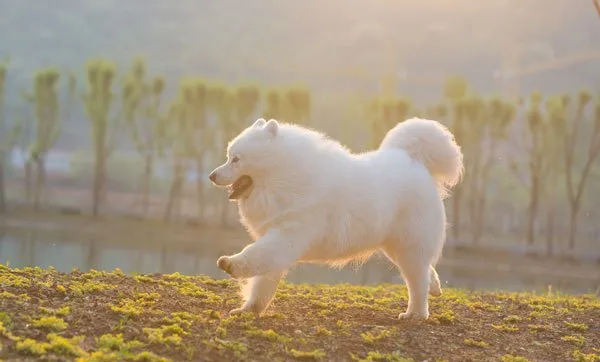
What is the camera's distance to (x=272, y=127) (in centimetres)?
651

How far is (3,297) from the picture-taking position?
607 centimetres

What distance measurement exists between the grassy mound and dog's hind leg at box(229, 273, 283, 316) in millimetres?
124

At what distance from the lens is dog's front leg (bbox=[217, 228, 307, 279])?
19.5 feet

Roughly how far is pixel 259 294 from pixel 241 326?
1.99 ft

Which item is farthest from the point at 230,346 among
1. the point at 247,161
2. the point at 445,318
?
the point at 445,318

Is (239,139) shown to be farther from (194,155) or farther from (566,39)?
(566,39)

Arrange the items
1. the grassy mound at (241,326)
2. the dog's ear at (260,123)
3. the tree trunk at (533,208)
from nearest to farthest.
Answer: the grassy mound at (241,326) < the dog's ear at (260,123) < the tree trunk at (533,208)

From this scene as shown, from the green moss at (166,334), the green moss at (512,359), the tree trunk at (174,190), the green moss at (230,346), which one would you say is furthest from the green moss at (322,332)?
the tree trunk at (174,190)

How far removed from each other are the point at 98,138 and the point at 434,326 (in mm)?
34535

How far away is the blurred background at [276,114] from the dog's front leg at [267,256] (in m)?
8.03

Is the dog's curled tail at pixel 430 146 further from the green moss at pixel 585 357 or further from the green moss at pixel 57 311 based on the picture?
the green moss at pixel 57 311

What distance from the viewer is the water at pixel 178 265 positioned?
1769 centimetres

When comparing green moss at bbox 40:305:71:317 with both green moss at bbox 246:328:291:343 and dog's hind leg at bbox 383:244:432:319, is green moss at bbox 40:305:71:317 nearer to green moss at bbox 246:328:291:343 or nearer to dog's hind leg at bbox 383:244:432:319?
green moss at bbox 246:328:291:343

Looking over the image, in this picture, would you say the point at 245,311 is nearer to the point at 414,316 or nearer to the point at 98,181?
the point at 414,316
